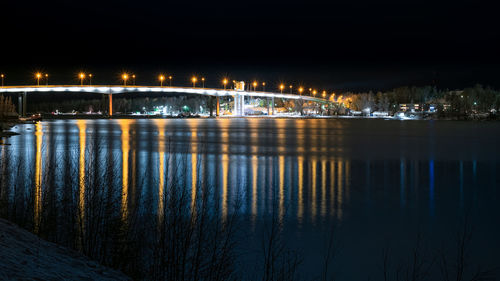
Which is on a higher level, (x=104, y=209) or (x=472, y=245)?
(x=104, y=209)

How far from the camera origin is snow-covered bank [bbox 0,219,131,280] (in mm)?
5398

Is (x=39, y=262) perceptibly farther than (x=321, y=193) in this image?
No

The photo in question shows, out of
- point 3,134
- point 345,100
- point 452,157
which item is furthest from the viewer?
point 345,100

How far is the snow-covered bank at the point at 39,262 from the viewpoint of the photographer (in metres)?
5.40

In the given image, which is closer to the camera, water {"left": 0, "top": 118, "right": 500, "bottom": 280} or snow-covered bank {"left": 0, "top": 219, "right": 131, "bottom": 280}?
snow-covered bank {"left": 0, "top": 219, "right": 131, "bottom": 280}

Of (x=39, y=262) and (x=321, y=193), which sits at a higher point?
(x=39, y=262)

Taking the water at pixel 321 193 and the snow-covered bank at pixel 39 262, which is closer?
the snow-covered bank at pixel 39 262

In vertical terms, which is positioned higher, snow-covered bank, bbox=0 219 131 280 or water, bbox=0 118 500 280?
snow-covered bank, bbox=0 219 131 280

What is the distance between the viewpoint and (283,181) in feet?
55.0

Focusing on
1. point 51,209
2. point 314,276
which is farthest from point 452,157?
point 51,209

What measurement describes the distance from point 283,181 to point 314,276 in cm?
917

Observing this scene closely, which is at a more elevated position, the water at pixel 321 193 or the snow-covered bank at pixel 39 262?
the snow-covered bank at pixel 39 262

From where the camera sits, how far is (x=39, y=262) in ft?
19.6

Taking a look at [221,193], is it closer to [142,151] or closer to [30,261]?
[30,261]
